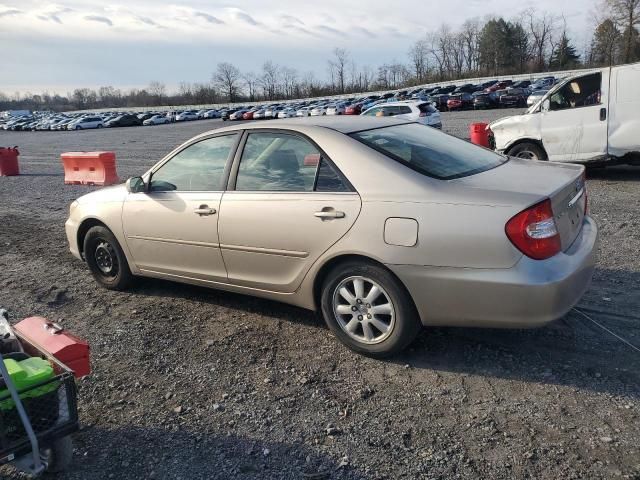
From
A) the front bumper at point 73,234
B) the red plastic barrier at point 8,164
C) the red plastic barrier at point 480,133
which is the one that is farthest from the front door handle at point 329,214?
the red plastic barrier at point 8,164

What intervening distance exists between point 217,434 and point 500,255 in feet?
6.22

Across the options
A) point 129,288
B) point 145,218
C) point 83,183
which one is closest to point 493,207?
point 145,218

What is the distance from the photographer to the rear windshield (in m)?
3.76

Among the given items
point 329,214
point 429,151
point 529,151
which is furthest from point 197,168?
point 529,151

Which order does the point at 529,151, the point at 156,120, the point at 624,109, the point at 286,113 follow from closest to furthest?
the point at 624,109
the point at 529,151
the point at 286,113
the point at 156,120

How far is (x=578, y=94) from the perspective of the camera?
9.45m

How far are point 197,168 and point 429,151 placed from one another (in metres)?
1.93

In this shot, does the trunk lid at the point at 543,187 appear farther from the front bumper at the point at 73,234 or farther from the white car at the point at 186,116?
the white car at the point at 186,116

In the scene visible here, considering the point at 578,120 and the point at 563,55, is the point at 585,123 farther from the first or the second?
the point at 563,55

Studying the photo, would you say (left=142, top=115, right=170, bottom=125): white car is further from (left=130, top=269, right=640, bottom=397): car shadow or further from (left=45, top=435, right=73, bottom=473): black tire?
(left=45, top=435, right=73, bottom=473): black tire

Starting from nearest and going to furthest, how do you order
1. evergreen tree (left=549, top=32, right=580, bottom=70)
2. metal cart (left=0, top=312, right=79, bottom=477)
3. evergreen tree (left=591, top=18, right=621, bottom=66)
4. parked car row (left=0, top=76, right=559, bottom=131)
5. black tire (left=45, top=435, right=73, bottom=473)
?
metal cart (left=0, top=312, right=79, bottom=477), black tire (left=45, top=435, right=73, bottom=473), parked car row (left=0, top=76, right=559, bottom=131), evergreen tree (left=591, top=18, right=621, bottom=66), evergreen tree (left=549, top=32, right=580, bottom=70)

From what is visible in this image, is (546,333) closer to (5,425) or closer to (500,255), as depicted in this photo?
(500,255)

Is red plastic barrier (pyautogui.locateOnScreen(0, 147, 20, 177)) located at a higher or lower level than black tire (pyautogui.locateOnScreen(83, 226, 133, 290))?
higher

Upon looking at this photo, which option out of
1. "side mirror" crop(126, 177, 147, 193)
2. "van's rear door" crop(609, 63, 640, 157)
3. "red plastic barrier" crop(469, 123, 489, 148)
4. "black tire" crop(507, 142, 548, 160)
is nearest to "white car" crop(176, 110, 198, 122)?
"red plastic barrier" crop(469, 123, 489, 148)
